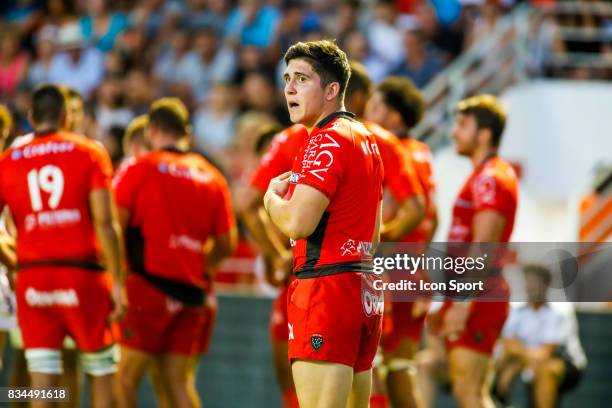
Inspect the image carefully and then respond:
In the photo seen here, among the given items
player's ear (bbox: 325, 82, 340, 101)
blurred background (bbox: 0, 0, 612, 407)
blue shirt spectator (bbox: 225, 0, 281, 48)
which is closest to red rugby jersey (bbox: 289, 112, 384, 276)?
player's ear (bbox: 325, 82, 340, 101)

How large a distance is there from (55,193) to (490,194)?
10.3 feet

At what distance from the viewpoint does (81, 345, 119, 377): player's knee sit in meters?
8.12

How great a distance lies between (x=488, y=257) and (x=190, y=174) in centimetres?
254

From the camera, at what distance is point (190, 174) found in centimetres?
911

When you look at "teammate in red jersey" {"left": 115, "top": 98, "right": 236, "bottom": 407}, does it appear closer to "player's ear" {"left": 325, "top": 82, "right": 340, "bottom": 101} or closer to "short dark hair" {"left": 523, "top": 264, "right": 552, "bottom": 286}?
"short dark hair" {"left": 523, "top": 264, "right": 552, "bottom": 286}

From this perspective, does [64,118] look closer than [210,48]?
Yes

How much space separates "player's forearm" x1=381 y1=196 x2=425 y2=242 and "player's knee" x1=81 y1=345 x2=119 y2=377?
2183 millimetres

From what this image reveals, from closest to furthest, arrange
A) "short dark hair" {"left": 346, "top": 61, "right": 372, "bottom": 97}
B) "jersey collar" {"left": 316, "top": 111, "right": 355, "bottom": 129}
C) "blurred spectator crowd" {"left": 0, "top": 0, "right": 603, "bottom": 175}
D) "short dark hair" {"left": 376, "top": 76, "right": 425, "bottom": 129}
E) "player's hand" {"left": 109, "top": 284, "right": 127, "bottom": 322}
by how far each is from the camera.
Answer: "jersey collar" {"left": 316, "top": 111, "right": 355, "bottom": 129}, "player's hand" {"left": 109, "top": 284, "right": 127, "bottom": 322}, "short dark hair" {"left": 346, "top": 61, "right": 372, "bottom": 97}, "short dark hair" {"left": 376, "top": 76, "right": 425, "bottom": 129}, "blurred spectator crowd" {"left": 0, "top": 0, "right": 603, "bottom": 175}

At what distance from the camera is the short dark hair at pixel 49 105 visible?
26.9ft

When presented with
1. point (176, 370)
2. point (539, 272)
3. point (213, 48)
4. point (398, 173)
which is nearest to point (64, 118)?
point (176, 370)

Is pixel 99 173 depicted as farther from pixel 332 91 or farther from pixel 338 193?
pixel 338 193

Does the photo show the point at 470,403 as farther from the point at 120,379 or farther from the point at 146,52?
the point at 146,52

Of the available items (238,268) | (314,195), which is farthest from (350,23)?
(314,195)

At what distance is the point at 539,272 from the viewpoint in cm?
973
